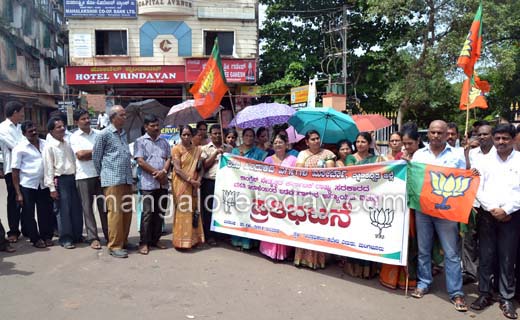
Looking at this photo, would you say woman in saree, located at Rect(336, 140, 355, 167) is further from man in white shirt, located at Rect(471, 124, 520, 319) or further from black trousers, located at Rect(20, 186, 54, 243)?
black trousers, located at Rect(20, 186, 54, 243)

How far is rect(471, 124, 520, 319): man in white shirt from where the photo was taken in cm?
358

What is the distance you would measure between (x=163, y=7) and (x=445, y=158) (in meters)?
16.9

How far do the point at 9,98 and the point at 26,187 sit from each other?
21117 mm

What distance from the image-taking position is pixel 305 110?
5715mm

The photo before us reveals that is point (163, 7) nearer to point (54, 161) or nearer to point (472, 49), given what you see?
point (54, 161)

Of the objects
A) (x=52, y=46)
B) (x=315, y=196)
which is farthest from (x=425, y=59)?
(x=52, y=46)

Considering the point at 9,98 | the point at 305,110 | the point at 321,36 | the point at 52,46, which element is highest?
the point at 52,46

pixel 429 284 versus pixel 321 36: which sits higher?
pixel 321 36

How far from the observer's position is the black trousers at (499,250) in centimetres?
365

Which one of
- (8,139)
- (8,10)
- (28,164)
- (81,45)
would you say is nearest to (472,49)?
(28,164)

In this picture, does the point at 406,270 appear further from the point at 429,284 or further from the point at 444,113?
the point at 444,113

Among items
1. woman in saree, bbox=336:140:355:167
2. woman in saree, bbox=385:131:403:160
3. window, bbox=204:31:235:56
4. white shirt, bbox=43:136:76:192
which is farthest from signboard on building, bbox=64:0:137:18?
woman in saree, bbox=385:131:403:160

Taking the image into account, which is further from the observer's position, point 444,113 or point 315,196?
point 444,113

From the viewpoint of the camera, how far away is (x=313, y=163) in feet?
15.4
